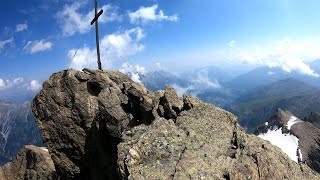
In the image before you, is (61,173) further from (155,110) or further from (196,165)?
(196,165)

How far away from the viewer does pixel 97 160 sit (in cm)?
3278

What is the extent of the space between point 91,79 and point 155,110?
954cm

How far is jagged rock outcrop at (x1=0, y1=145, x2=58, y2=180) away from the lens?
51.4 metres

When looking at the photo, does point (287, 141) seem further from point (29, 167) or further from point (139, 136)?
point (139, 136)

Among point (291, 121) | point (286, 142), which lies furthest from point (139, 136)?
point (291, 121)

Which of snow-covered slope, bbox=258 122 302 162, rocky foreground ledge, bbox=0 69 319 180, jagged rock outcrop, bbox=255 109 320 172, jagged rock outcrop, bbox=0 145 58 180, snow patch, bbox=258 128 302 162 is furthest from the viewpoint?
snow patch, bbox=258 128 302 162

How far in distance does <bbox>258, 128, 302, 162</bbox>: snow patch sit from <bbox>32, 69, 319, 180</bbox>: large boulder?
106111 millimetres

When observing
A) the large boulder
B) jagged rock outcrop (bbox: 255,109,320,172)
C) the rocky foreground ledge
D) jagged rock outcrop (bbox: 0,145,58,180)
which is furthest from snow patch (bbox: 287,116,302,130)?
the rocky foreground ledge

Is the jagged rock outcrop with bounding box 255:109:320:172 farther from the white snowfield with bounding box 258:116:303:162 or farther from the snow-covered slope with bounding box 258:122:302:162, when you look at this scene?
the snow-covered slope with bounding box 258:122:302:162

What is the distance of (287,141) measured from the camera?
14038cm

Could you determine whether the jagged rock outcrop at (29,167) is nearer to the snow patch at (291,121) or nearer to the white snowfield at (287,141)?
the white snowfield at (287,141)

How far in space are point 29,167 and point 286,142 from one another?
11142cm

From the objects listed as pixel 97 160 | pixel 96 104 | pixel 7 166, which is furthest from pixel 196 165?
pixel 7 166

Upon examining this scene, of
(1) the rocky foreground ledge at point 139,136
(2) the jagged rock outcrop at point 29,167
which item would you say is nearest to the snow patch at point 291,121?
(2) the jagged rock outcrop at point 29,167
